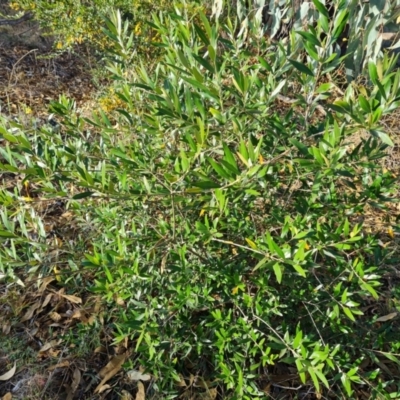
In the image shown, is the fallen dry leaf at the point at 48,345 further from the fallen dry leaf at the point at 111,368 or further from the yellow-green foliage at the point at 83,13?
the yellow-green foliage at the point at 83,13

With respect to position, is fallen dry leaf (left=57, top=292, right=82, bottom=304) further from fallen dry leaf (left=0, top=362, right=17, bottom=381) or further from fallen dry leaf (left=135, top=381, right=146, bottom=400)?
fallen dry leaf (left=135, top=381, right=146, bottom=400)

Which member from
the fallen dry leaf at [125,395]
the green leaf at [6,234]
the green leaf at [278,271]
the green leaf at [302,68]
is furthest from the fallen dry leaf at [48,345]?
the green leaf at [302,68]

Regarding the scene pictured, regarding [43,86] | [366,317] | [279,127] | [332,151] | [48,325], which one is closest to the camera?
[332,151]

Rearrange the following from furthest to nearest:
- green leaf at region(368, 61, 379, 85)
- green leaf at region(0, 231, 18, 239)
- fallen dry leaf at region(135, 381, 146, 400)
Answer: fallen dry leaf at region(135, 381, 146, 400), green leaf at region(0, 231, 18, 239), green leaf at region(368, 61, 379, 85)

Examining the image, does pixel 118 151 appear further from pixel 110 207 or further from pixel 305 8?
pixel 305 8

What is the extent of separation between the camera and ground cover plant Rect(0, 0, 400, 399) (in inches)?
51.1

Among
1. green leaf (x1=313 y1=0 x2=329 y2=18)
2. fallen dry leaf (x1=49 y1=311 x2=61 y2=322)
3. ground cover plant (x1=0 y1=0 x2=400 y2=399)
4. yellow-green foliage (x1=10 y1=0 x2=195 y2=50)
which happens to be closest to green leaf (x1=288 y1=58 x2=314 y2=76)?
ground cover plant (x1=0 y1=0 x2=400 y2=399)

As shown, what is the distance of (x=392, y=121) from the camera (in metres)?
3.28

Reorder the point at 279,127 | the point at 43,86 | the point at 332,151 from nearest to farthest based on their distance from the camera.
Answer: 1. the point at 332,151
2. the point at 279,127
3. the point at 43,86

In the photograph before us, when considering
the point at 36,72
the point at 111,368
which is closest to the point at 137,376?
the point at 111,368

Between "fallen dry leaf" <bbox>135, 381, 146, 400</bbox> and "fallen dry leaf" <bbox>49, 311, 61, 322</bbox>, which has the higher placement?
"fallen dry leaf" <bbox>135, 381, 146, 400</bbox>

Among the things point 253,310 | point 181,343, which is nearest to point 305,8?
point 253,310

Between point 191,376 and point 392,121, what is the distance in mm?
2316

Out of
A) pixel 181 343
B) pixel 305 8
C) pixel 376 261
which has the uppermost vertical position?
pixel 305 8
